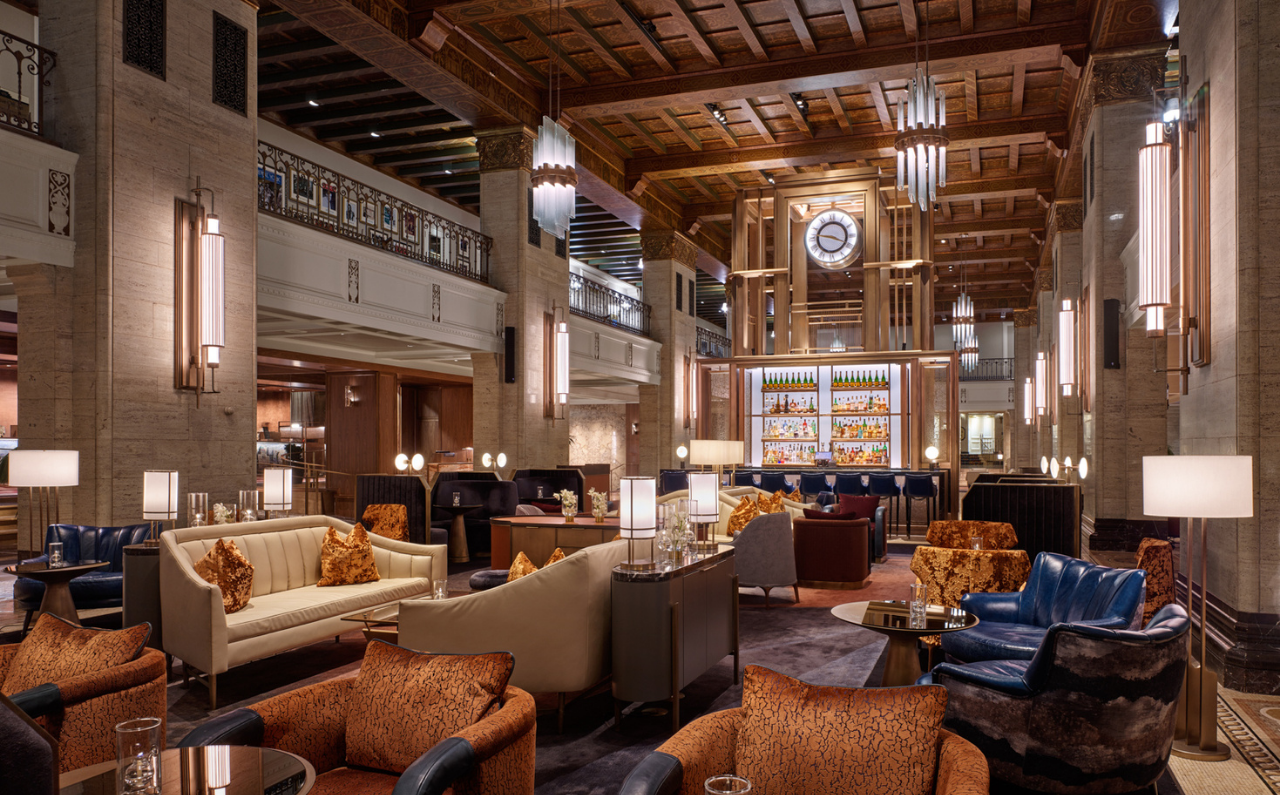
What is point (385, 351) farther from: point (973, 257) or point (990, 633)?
point (973, 257)

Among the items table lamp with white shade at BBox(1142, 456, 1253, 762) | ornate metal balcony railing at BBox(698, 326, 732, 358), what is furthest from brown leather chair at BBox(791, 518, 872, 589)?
ornate metal balcony railing at BBox(698, 326, 732, 358)

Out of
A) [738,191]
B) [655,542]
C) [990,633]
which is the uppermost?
[738,191]

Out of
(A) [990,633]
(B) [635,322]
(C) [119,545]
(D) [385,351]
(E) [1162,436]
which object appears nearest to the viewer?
(A) [990,633]

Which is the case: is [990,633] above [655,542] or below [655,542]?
below

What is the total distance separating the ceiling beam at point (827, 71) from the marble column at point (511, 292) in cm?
121

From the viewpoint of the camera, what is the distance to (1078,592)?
449cm

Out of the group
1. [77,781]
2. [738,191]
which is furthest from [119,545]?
[738,191]

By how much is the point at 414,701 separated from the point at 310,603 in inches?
120

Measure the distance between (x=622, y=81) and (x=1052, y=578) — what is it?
28.5 feet

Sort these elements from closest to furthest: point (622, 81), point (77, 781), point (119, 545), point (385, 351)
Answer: point (77, 781) → point (119, 545) → point (622, 81) → point (385, 351)

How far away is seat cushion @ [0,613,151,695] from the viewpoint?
3023 millimetres

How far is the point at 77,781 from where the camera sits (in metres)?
2.23

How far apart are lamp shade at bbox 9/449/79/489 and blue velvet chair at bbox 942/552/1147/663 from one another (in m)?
5.25

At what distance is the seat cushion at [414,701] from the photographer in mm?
2545
